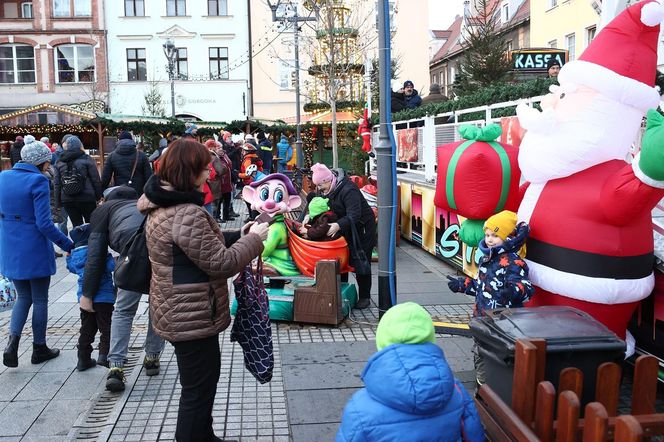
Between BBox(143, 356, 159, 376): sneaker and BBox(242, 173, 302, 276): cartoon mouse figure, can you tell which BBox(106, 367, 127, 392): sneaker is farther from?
BBox(242, 173, 302, 276): cartoon mouse figure

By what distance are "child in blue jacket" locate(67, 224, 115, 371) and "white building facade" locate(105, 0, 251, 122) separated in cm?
3386

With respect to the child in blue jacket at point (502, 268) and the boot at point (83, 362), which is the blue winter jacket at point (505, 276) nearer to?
the child in blue jacket at point (502, 268)

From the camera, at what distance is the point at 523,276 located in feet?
Answer: 13.7

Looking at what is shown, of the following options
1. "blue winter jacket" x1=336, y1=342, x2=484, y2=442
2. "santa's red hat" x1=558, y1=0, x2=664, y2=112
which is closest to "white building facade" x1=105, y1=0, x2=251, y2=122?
"santa's red hat" x1=558, y1=0, x2=664, y2=112

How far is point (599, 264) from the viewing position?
396 centimetres

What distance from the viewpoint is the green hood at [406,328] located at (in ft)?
8.02

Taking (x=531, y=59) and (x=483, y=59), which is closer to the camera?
(x=483, y=59)

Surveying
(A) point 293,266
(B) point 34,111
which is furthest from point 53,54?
(A) point 293,266

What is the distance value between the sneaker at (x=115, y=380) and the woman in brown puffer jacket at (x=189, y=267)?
136 centimetres

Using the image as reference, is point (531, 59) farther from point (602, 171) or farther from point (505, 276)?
point (505, 276)

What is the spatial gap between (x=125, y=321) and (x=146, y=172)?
6.06 meters

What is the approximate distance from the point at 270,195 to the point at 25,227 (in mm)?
2504

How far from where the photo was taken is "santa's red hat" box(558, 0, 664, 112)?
390cm

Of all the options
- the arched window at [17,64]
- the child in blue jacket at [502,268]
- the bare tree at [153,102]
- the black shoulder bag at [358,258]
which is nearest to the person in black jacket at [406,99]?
the black shoulder bag at [358,258]
